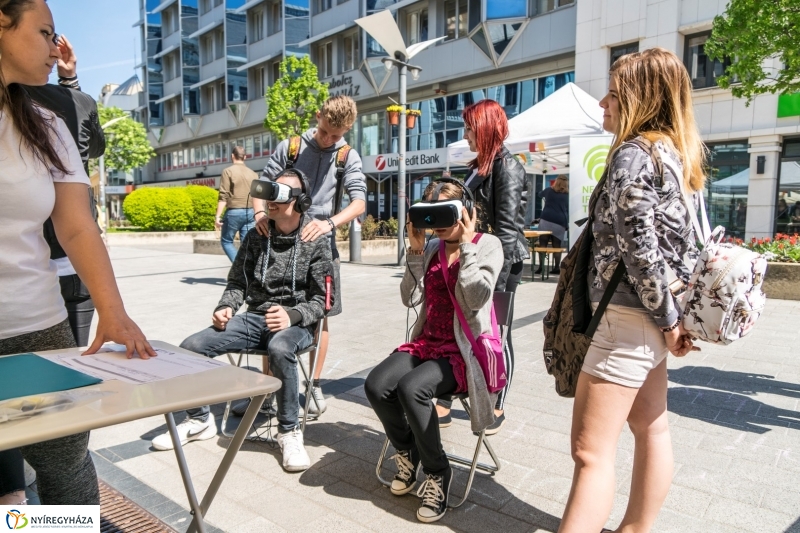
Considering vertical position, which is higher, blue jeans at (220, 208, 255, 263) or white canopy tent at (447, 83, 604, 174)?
white canopy tent at (447, 83, 604, 174)

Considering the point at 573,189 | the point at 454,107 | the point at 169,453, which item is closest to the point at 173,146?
the point at 454,107

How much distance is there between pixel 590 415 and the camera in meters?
1.93

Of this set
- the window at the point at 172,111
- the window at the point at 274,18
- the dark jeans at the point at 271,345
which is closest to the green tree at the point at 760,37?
the dark jeans at the point at 271,345

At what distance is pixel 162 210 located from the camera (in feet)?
77.2

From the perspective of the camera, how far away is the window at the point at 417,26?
24.6 metres

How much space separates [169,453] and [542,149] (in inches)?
320

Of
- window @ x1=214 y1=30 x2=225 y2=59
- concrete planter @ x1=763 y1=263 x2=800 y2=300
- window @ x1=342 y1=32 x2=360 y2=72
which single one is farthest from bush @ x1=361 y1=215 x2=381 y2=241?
window @ x1=214 y1=30 x2=225 y2=59

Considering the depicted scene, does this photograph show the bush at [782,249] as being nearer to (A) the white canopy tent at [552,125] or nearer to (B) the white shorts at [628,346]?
(A) the white canopy tent at [552,125]

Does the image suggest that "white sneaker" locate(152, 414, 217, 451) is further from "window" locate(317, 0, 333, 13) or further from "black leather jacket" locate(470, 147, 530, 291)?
"window" locate(317, 0, 333, 13)

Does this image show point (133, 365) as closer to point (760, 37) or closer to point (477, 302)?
point (477, 302)

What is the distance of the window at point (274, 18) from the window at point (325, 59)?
4.33 m

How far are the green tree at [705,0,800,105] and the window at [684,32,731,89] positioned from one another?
Result: 8.30m

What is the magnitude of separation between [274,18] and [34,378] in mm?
36160

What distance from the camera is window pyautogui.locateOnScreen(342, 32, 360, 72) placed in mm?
28125
